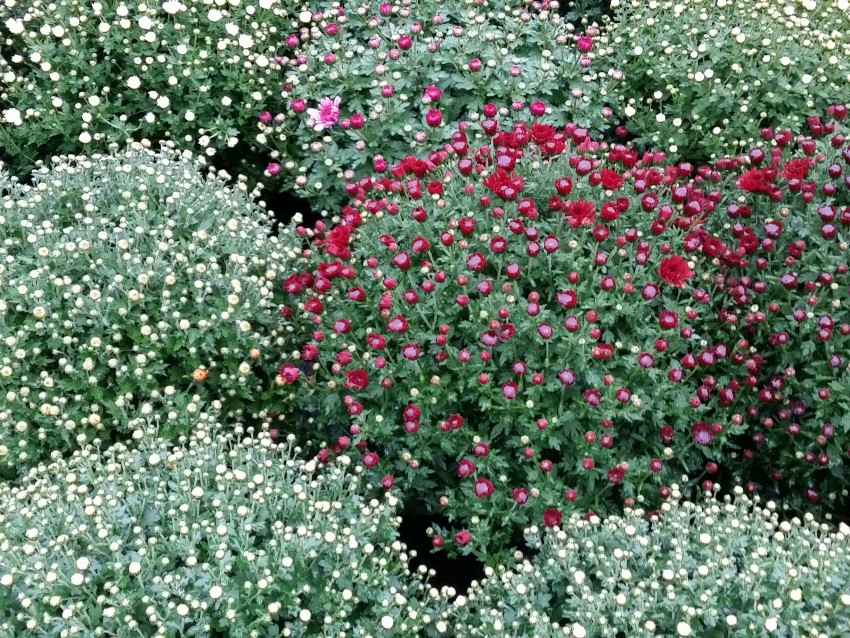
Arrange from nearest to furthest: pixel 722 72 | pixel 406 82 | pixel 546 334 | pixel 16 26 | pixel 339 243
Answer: pixel 546 334, pixel 339 243, pixel 406 82, pixel 722 72, pixel 16 26

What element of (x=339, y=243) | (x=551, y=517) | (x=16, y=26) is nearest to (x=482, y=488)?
(x=551, y=517)

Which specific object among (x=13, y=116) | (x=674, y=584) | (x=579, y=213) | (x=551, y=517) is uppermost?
(x=579, y=213)

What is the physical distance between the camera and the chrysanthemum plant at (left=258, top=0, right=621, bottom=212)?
507 centimetres

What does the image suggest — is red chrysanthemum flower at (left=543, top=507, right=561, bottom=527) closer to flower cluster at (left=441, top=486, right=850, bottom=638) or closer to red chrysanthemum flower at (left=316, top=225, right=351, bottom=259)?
flower cluster at (left=441, top=486, right=850, bottom=638)

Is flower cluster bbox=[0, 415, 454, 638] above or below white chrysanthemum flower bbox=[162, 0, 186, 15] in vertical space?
below

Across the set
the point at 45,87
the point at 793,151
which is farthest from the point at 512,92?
the point at 45,87

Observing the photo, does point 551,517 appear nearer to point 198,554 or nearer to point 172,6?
Answer: point 198,554

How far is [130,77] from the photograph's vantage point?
17.6 ft

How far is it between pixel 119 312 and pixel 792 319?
2924mm

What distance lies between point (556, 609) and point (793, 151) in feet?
9.79

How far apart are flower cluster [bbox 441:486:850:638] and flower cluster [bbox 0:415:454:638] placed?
396 millimetres

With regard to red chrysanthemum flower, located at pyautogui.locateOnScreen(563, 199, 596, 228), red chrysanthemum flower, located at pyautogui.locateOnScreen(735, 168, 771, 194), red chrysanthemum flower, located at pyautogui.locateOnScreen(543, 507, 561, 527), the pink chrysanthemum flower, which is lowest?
red chrysanthemum flower, located at pyautogui.locateOnScreen(543, 507, 561, 527)

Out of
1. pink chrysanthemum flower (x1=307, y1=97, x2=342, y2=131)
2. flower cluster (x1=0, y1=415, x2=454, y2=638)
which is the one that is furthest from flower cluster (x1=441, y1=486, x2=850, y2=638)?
pink chrysanthemum flower (x1=307, y1=97, x2=342, y2=131)

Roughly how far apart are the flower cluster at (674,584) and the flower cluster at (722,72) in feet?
7.91
